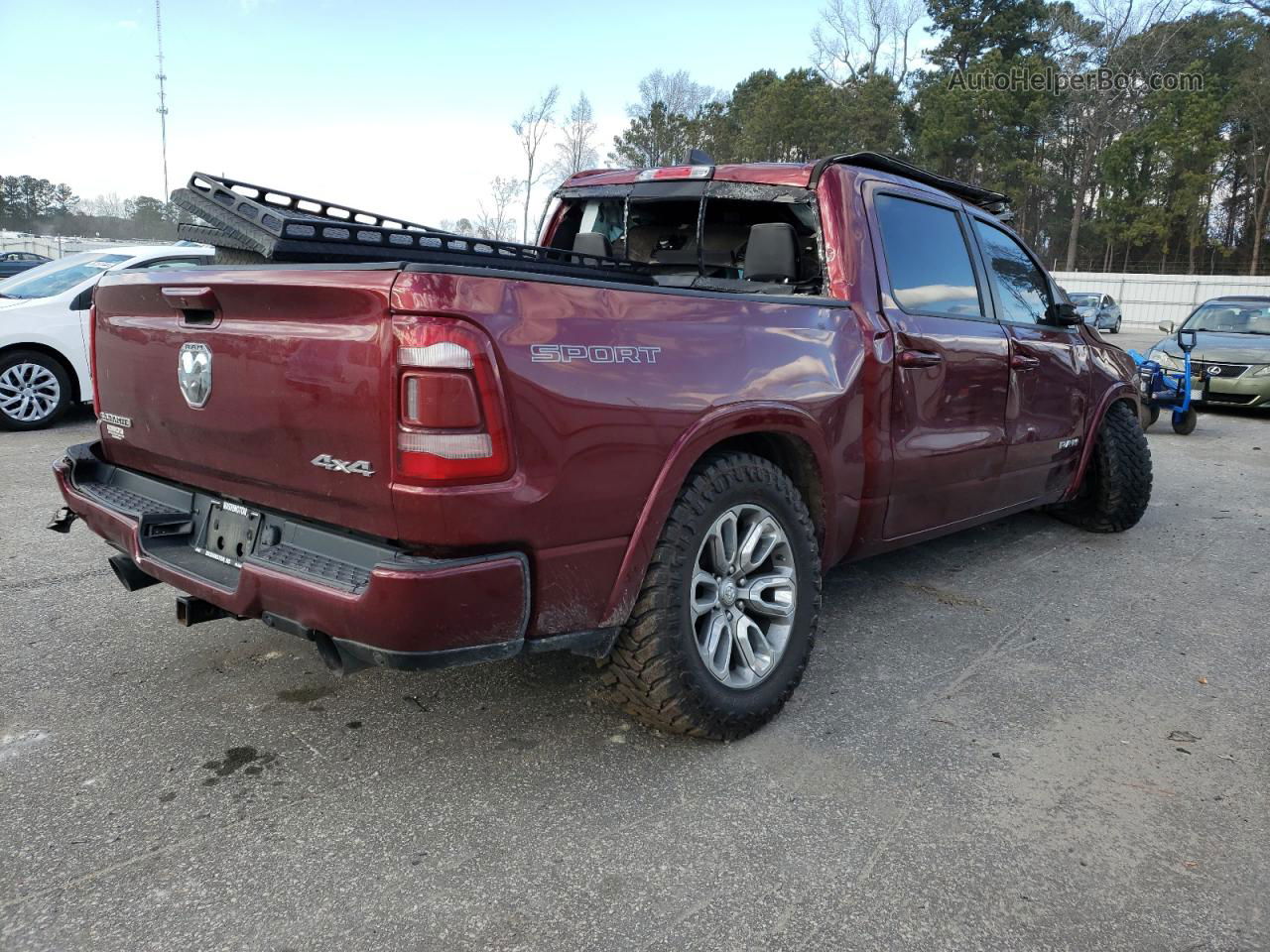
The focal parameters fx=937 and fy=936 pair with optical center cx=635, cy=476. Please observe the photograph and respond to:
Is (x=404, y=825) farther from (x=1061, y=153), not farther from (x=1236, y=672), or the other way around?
(x=1061, y=153)

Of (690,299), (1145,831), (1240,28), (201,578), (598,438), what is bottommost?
(1145,831)

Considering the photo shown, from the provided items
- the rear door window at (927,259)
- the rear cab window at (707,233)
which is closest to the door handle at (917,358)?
the rear door window at (927,259)

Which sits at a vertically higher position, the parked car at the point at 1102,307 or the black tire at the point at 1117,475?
the parked car at the point at 1102,307

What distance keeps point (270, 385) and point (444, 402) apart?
0.61 metres

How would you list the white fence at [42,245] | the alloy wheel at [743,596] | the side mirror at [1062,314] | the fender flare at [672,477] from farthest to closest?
1. the white fence at [42,245]
2. the side mirror at [1062,314]
3. the alloy wheel at [743,596]
4. the fender flare at [672,477]

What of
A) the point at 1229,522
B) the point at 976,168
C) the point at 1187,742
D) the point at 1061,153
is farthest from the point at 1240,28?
the point at 1187,742

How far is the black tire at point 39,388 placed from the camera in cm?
812

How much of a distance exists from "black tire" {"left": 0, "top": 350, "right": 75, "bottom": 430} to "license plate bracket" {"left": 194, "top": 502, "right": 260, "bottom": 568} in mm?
6787

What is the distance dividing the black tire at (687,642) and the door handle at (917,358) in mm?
887

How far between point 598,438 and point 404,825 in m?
1.14

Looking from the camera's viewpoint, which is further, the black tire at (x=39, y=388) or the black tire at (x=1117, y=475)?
the black tire at (x=39, y=388)

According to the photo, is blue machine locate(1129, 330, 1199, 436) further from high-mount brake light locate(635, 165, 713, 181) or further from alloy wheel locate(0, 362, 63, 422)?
alloy wheel locate(0, 362, 63, 422)

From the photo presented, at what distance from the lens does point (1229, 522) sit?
6148 millimetres

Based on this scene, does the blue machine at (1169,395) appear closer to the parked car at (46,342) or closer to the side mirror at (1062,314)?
the side mirror at (1062,314)
